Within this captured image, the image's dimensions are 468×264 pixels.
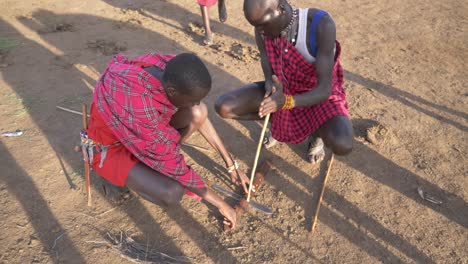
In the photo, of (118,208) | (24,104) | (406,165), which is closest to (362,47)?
(406,165)

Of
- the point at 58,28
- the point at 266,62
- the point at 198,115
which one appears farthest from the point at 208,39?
the point at 198,115

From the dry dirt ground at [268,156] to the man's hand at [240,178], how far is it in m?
0.13

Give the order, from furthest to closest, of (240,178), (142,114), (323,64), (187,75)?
(240,178) < (323,64) < (142,114) < (187,75)

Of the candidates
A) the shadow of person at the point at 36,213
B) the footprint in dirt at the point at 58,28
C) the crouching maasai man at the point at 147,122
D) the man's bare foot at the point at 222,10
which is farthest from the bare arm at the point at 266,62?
the footprint in dirt at the point at 58,28

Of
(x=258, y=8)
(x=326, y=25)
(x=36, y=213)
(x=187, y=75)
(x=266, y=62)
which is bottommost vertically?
(x=36, y=213)

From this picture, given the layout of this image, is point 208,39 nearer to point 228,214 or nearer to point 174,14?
point 174,14

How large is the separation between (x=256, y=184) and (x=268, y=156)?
16.6 inches

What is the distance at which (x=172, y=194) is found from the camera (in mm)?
2334

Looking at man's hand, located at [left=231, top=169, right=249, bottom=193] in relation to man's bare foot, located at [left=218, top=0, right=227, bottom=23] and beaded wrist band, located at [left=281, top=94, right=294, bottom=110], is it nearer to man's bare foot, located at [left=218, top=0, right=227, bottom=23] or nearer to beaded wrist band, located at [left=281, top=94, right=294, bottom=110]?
beaded wrist band, located at [left=281, top=94, right=294, bottom=110]

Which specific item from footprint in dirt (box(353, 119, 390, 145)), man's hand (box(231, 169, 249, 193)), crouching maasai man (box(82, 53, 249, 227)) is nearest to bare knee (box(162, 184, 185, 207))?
crouching maasai man (box(82, 53, 249, 227))

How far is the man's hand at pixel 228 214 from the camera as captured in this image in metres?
2.40

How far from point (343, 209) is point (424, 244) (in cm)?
55

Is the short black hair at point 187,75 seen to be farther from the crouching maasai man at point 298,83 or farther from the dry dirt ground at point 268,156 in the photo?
the dry dirt ground at point 268,156

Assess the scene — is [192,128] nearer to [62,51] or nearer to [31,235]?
[31,235]
